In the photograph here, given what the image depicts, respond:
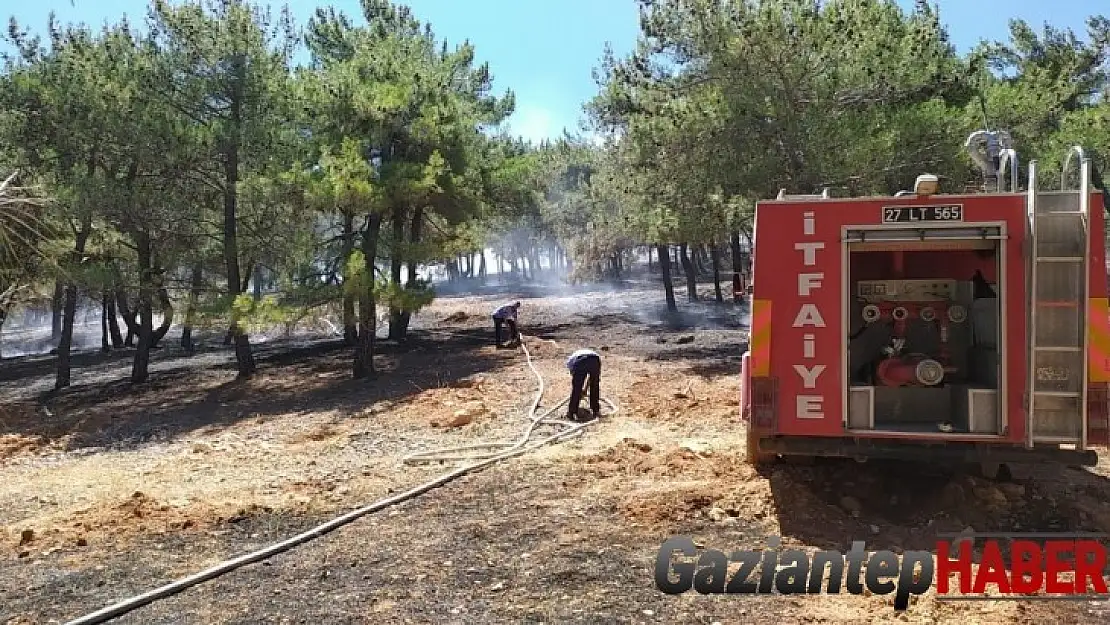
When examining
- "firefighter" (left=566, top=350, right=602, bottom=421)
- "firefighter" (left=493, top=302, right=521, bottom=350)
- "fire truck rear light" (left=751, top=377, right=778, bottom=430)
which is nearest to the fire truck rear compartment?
"fire truck rear light" (left=751, top=377, right=778, bottom=430)

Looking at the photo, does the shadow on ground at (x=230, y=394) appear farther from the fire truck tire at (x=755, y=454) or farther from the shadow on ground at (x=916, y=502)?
the shadow on ground at (x=916, y=502)

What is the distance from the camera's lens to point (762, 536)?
5.34 meters

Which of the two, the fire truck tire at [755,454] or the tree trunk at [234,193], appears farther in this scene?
the tree trunk at [234,193]

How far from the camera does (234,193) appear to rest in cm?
1666

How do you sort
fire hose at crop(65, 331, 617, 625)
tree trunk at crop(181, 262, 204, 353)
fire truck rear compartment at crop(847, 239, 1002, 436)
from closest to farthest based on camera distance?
fire hose at crop(65, 331, 617, 625), fire truck rear compartment at crop(847, 239, 1002, 436), tree trunk at crop(181, 262, 204, 353)

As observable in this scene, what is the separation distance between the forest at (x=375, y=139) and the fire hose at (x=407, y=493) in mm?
6102

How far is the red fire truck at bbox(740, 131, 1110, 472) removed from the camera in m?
5.00

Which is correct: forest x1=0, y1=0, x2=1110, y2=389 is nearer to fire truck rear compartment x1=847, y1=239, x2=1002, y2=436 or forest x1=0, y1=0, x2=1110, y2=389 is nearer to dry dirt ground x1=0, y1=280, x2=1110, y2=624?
dry dirt ground x1=0, y1=280, x2=1110, y2=624

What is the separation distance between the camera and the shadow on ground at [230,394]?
13.9m

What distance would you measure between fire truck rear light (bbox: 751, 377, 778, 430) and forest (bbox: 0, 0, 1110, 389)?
8994mm

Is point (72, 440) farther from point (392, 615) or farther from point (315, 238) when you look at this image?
point (392, 615)
